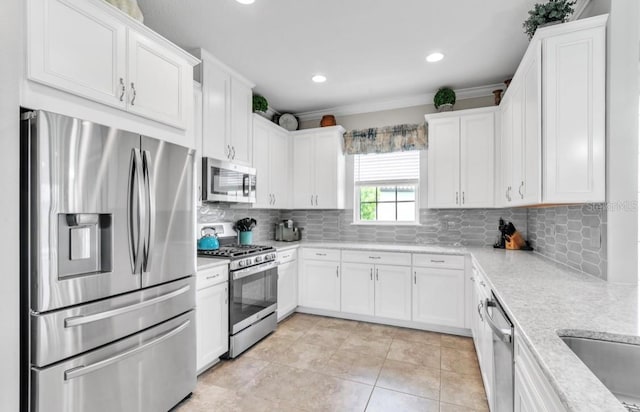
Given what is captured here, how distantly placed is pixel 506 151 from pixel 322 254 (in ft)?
7.38

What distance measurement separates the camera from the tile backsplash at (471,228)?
1965 millimetres

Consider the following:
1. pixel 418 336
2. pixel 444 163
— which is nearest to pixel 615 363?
pixel 418 336

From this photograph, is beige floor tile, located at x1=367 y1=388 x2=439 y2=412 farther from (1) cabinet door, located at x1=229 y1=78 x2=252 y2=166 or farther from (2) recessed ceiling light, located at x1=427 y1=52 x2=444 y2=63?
(2) recessed ceiling light, located at x1=427 y1=52 x2=444 y2=63

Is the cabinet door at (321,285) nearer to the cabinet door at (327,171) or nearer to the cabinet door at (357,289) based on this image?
the cabinet door at (357,289)

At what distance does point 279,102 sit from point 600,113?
3.33 meters

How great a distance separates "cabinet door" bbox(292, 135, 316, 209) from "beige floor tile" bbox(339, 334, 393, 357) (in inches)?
71.7

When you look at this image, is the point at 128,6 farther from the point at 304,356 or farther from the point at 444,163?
the point at 444,163

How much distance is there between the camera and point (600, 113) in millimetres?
1715

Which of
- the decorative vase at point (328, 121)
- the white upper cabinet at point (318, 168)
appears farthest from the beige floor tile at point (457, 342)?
the decorative vase at point (328, 121)

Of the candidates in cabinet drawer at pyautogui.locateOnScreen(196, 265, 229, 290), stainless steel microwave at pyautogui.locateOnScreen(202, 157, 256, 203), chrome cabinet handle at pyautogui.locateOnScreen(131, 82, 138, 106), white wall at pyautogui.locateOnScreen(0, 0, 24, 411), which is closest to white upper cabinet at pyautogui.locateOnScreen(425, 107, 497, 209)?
stainless steel microwave at pyautogui.locateOnScreen(202, 157, 256, 203)

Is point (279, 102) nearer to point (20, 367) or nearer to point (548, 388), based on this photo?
point (20, 367)

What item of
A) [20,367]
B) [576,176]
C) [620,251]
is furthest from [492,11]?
[20,367]

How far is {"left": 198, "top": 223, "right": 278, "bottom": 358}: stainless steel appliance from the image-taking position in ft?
8.82

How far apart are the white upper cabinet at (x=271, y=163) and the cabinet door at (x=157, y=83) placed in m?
1.42
